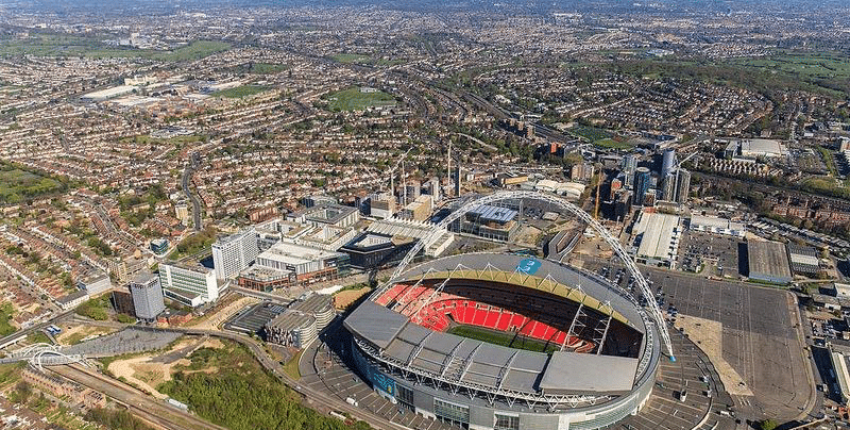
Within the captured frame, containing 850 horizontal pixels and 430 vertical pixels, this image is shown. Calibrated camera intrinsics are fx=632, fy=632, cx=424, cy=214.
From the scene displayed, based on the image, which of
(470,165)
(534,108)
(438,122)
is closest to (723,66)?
(534,108)

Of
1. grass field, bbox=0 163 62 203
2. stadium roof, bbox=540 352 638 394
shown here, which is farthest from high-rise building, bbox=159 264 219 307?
grass field, bbox=0 163 62 203

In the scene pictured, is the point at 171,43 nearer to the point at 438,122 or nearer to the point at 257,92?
the point at 257,92

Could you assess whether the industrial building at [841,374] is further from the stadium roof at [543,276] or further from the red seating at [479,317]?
the red seating at [479,317]

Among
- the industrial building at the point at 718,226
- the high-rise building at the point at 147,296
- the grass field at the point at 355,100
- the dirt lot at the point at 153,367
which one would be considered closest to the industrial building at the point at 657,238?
the industrial building at the point at 718,226

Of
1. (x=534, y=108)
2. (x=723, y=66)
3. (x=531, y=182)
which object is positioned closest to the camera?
(x=531, y=182)

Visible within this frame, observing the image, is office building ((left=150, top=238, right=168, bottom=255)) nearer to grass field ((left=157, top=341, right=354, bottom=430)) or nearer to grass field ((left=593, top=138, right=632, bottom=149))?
grass field ((left=157, top=341, right=354, bottom=430))

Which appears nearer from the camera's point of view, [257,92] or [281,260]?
[281,260]
